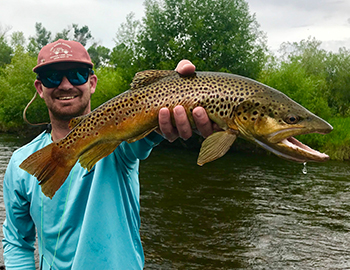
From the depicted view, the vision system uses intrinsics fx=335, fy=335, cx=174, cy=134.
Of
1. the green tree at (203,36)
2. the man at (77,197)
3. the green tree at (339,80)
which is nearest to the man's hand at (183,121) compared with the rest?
the man at (77,197)

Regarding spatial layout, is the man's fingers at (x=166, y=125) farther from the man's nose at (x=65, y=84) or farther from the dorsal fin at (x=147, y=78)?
the man's nose at (x=65, y=84)

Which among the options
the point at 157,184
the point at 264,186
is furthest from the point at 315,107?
the point at 157,184

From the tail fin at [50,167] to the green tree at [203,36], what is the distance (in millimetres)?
23698

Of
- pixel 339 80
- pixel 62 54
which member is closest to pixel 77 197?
pixel 62 54

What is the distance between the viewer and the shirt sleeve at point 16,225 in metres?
2.88

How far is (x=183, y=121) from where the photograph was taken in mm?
2314

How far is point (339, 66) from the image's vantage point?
3597 centimetres

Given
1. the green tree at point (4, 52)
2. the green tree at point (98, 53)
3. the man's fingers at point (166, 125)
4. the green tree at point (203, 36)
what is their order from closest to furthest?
the man's fingers at point (166, 125), the green tree at point (203, 36), the green tree at point (4, 52), the green tree at point (98, 53)

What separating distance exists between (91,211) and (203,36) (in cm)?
2579

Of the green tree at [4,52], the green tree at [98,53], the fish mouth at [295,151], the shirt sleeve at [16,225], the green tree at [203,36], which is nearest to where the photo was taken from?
the fish mouth at [295,151]

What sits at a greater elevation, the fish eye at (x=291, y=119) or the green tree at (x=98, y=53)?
the green tree at (x=98, y=53)

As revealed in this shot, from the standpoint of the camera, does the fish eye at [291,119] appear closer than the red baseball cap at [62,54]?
Yes

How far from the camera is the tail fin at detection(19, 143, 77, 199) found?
92.5 inches

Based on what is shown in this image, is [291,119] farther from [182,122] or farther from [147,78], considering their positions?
[147,78]
